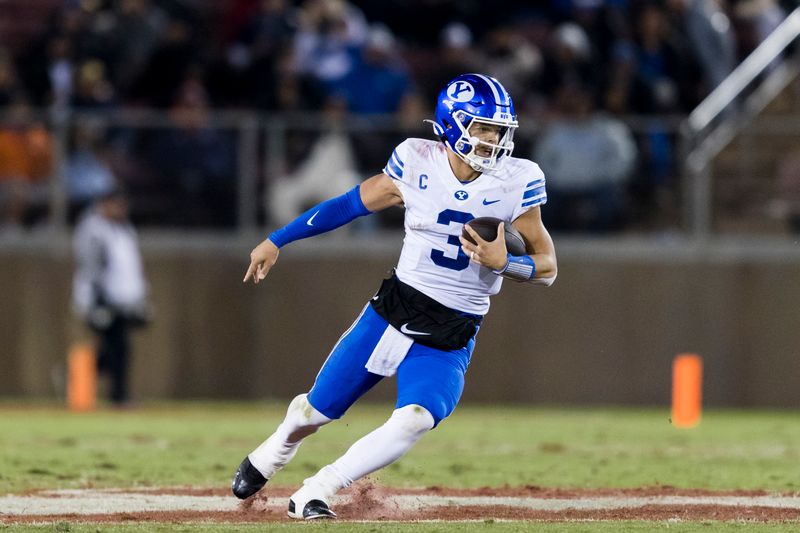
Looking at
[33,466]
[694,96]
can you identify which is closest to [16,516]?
[33,466]

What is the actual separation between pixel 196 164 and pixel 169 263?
1.36m

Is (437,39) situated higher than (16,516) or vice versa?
(437,39)

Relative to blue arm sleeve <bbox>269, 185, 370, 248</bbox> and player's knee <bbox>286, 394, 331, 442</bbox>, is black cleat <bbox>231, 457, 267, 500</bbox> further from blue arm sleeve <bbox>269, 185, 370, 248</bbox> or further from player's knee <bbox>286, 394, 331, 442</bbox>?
blue arm sleeve <bbox>269, 185, 370, 248</bbox>

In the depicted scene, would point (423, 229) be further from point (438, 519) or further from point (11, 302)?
point (11, 302)

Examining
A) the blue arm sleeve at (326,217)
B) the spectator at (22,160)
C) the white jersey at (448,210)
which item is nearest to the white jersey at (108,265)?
the spectator at (22,160)

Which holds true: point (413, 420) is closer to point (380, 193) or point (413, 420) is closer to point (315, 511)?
point (315, 511)

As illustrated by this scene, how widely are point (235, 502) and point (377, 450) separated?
1270mm

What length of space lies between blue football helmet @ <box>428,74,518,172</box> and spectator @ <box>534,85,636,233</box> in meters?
8.25

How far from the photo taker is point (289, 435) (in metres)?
7.31

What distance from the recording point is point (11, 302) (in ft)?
54.8

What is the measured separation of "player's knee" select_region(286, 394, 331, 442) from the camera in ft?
23.8

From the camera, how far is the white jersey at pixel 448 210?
7.21 metres

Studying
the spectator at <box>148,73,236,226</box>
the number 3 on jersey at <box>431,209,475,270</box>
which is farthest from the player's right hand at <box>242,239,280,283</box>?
the spectator at <box>148,73,236,226</box>

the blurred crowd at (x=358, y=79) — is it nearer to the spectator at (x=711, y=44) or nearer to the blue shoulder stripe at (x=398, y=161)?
the spectator at (x=711, y=44)
